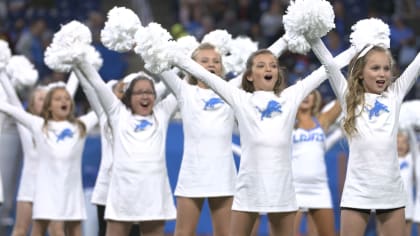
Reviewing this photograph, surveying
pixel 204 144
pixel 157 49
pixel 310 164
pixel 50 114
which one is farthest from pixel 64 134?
pixel 157 49

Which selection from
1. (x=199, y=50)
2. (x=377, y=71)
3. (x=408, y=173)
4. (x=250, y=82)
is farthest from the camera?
(x=408, y=173)

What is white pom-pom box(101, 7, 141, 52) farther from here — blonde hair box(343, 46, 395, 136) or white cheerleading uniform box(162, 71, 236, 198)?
blonde hair box(343, 46, 395, 136)

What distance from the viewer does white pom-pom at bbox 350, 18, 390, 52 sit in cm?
700

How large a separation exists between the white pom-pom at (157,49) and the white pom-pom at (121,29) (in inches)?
17.7

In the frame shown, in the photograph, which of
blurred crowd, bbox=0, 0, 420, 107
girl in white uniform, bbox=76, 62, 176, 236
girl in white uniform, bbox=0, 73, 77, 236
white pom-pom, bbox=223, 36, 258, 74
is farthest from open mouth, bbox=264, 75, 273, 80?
blurred crowd, bbox=0, 0, 420, 107

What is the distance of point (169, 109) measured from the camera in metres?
8.00

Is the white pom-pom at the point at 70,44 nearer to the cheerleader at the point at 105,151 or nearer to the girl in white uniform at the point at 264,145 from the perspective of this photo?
the cheerleader at the point at 105,151

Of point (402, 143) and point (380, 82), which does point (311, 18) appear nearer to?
point (380, 82)

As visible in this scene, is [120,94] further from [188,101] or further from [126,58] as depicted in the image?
[126,58]

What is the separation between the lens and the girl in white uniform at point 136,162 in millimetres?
7664

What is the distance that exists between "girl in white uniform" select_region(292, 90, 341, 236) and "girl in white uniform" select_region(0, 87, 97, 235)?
5.48ft

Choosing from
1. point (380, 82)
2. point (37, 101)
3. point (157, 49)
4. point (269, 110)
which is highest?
point (37, 101)

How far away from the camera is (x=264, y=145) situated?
6859 mm

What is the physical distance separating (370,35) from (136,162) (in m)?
1.82
